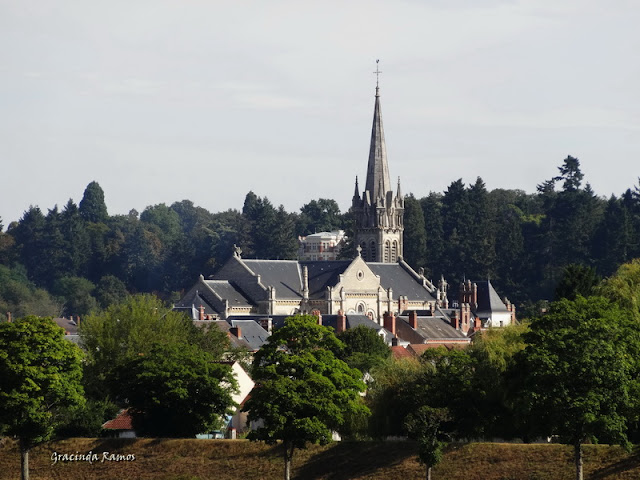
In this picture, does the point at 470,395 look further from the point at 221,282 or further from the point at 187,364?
the point at 221,282

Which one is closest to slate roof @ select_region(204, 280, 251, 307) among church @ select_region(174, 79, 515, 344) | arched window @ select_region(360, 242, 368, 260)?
church @ select_region(174, 79, 515, 344)

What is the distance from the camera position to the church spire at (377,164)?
14950cm

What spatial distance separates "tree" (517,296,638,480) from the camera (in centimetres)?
5044

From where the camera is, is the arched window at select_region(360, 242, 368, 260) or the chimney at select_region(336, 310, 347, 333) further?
the arched window at select_region(360, 242, 368, 260)

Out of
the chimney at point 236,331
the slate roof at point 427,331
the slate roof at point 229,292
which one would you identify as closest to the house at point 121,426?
the chimney at point 236,331

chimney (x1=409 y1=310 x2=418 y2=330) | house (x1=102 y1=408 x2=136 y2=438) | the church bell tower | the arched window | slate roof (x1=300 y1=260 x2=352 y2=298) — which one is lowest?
house (x1=102 y1=408 x2=136 y2=438)

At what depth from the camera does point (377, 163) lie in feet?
496

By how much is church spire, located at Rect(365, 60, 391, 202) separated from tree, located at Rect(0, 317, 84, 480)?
9036cm

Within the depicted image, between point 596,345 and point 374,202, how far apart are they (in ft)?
320

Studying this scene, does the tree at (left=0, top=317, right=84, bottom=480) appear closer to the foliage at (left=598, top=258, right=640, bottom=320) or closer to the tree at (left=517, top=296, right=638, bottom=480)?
the tree at (left=517, top=296, right=638, bottom=480)

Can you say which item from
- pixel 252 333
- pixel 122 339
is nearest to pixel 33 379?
pixel 122 339

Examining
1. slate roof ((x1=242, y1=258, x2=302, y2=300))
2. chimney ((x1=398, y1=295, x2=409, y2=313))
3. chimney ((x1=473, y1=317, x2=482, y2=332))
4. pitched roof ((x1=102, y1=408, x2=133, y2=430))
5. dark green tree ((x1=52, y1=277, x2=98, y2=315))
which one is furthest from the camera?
dark green tree ((x1=52, y1=277, x2=98, y2=315))

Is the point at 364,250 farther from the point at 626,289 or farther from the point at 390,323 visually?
the point at 626,289

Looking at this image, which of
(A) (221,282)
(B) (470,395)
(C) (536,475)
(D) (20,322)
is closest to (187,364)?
(D) (20,322)
